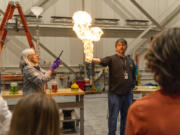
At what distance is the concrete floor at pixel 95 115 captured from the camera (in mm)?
3879

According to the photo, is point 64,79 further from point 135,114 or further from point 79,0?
point 135,114

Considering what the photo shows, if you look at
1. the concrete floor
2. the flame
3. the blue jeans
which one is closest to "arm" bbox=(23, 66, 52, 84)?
the flame

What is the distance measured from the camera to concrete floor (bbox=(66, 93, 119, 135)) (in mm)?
3879

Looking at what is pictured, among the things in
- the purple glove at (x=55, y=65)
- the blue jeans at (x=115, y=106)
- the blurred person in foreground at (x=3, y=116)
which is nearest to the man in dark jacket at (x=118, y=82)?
the blue jeans at (x=115, y=106)

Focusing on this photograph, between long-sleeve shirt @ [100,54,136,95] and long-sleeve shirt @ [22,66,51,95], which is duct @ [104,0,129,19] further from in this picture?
long-sleeve shirt @ [22,66,51,95]

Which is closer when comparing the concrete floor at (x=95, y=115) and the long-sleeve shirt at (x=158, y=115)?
the long-sleeve shirt at (x=158, y=115)

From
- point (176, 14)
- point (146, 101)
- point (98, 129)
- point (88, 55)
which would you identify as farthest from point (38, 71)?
point (176, 14)

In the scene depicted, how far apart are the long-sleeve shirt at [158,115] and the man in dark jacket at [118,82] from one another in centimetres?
219

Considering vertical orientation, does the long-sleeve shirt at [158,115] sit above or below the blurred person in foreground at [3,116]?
Result: above

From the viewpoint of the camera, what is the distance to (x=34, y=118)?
0.92 metres

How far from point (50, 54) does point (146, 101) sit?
7704mm

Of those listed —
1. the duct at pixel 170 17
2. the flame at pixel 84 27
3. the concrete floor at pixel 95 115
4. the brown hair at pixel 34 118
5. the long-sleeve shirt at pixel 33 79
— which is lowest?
the concrete floor at pixel 95 115

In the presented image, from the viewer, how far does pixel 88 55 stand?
282cm

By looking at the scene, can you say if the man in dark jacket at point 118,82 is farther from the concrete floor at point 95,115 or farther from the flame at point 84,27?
the concrete floor at point 95,115
